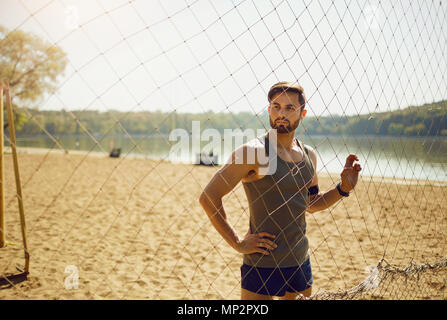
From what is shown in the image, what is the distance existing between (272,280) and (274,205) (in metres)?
0.39

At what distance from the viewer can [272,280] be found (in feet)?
4.86

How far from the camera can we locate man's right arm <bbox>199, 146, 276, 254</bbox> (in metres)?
1.37

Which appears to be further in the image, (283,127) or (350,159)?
(350,159)

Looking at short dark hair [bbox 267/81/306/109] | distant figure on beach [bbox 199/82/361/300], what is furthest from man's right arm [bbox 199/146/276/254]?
short dark hair [bbox 267/81/306/109]

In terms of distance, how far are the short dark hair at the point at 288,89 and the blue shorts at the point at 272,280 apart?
895mm

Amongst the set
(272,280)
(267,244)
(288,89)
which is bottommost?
(272,280)

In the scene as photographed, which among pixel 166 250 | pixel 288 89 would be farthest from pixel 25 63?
pixel 288 89

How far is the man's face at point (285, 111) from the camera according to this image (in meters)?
1.50

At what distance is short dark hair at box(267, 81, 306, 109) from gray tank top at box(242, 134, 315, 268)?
253mm

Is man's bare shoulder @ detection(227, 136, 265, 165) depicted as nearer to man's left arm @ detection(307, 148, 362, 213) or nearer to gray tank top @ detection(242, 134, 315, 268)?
gray tank top @ detection(242, 134, 315, 268)

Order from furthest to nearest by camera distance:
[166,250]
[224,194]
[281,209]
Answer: [166,250]
[281,209]
[224,194]

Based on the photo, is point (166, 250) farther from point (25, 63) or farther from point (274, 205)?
point (25, 63)
